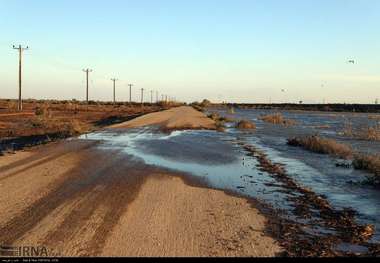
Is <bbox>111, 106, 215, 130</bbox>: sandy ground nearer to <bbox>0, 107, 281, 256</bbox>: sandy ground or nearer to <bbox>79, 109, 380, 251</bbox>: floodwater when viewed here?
<bbox>79, 109, 380, 251</bbox>: floodwater

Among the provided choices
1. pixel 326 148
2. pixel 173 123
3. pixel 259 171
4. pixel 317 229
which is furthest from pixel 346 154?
pixel 173 123

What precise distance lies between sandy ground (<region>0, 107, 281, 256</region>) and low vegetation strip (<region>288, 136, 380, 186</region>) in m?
6.05

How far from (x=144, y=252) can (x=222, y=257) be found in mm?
985

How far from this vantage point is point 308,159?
2019cm

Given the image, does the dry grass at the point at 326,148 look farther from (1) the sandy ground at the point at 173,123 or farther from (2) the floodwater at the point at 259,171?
(1) the sandy ground at the point at 173,123

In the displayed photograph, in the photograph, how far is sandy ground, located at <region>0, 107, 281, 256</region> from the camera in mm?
6754

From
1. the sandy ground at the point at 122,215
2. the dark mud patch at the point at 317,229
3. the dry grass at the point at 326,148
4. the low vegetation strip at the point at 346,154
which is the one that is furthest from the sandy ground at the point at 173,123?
the dark mud patch at the point at 317,229

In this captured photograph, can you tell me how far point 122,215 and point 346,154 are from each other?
15558 millimetres

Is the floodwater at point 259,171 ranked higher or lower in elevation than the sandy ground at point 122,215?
lower

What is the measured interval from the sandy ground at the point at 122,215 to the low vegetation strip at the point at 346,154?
6.05 meters

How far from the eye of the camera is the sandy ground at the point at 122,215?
6754mm

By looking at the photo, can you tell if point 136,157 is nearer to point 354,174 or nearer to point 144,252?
point 354,174

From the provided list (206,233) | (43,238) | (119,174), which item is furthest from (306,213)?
(119,174)

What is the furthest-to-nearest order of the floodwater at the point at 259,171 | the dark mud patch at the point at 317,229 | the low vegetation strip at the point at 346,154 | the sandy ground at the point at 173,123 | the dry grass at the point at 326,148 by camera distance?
1. the sandy ground at the point at 173,123
2. the dry grass at the point at 326,148
3. the low vegetation strip at the point at 346,154
4. the floodwater at the point at 259,171
5. the dark mud patch at the point at 317,229
